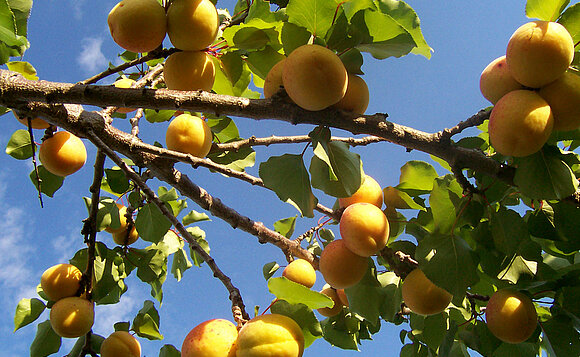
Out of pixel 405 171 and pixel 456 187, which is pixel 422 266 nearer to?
pixel 456 187

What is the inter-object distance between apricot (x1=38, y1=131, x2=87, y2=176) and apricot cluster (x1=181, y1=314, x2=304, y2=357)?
3.89ft

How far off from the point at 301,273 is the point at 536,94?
1128mm

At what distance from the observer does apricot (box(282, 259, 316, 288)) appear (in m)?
1.73

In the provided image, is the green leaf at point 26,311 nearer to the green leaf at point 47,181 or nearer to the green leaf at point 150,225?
the green leaf at point 47,181

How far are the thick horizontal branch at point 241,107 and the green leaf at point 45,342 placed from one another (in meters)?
1.22

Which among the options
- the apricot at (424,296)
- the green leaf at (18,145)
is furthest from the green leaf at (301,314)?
the green leaf at (18,145)

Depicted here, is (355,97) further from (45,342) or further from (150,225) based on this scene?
(45,342)

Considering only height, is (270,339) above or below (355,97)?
below

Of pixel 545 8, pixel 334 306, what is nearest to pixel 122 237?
pixel 334 306

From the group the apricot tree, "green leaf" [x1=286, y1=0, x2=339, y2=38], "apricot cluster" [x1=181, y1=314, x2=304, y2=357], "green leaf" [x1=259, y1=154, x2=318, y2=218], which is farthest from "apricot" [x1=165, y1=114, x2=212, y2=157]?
"apricot cluster" [x1=181, y1=314, x2=304, y2=357]

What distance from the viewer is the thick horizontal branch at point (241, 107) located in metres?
1.11

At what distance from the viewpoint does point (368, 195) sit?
152 centimetres

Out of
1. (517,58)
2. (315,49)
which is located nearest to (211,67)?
(315,49)

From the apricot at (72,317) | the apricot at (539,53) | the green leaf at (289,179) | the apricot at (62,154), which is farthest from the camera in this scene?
the apricot at (62,154)
